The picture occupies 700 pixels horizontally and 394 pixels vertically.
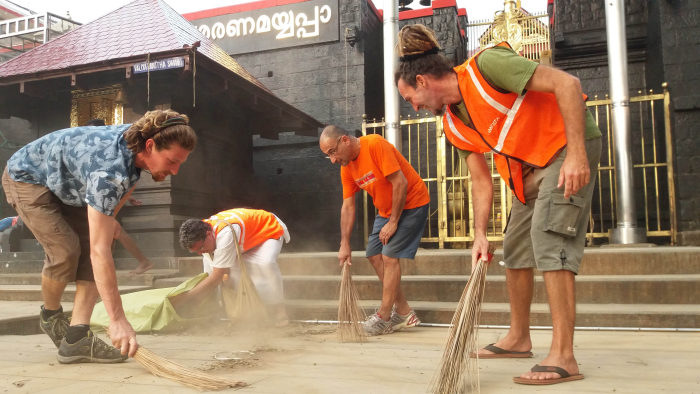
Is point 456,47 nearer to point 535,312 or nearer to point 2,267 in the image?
point 535,312

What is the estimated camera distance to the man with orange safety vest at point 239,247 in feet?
13.3

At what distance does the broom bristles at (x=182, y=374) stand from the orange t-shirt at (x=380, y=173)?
2.02m

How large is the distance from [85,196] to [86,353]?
2.69 ft

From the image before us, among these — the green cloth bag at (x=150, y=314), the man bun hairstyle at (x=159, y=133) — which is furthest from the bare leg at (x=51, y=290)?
the green cloth bag at (x=150, y=314)

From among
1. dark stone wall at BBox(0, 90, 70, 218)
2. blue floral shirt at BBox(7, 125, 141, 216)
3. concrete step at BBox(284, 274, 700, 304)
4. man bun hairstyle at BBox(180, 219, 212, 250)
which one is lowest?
concrete step at BBox(284, 274, 700, 304)

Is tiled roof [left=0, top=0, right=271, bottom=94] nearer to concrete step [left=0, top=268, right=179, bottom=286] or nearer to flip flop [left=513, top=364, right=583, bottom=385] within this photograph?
concrete step [left=0, top=268, right=179, bottom=286]

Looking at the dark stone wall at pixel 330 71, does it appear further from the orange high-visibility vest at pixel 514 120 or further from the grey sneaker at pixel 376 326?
the orange high-visibility vest at pixel 514 120

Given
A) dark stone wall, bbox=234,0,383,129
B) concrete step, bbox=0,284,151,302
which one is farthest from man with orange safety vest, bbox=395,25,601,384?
dark stone wall, bbox=234,0,383,129

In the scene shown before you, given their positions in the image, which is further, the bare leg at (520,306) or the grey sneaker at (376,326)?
the grey sneaker at (376,326)

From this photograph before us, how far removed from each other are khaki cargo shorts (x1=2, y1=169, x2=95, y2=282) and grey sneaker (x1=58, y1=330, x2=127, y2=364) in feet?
1.06

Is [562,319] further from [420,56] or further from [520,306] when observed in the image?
[420,56]

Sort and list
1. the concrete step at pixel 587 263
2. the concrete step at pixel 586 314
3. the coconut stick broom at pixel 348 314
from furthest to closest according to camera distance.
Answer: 1. the concrete step at pixel 587 263
2. the concrete step at pixel 586 314
3. the coconut stick broom at pixel 348 314

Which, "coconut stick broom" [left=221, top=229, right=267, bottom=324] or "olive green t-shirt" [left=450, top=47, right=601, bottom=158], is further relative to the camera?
"coconut stick broom" [left=221, top=229, right=267, bottom=324]

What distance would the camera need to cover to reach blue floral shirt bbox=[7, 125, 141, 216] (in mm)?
2389
